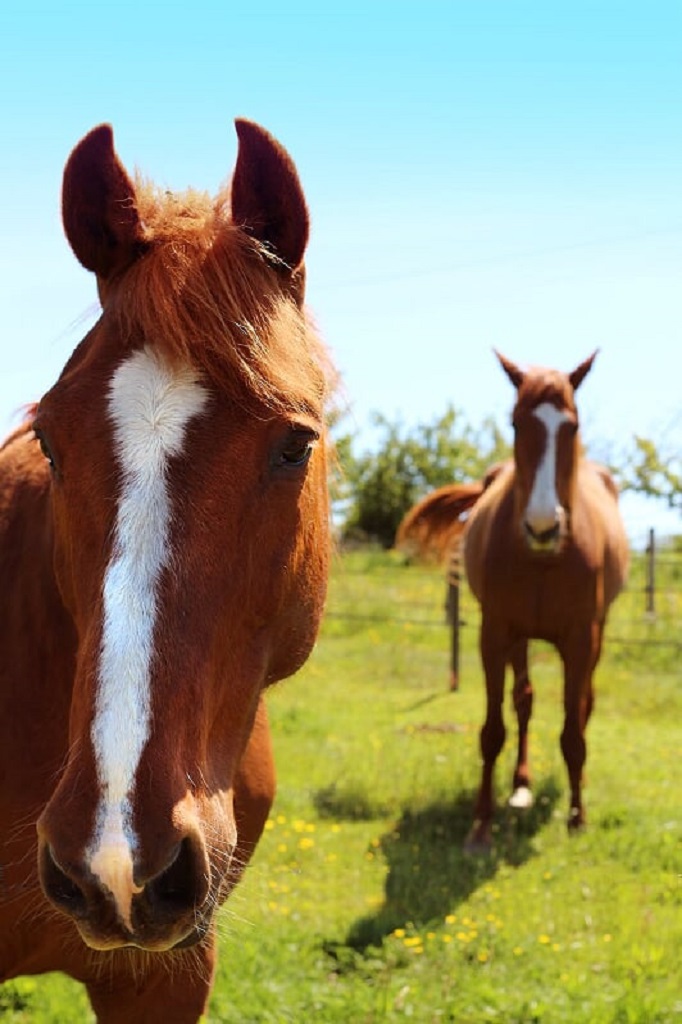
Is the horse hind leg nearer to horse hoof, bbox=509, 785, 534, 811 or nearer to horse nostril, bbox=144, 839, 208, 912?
horse hoof, bbox=509, 785, 534, 811

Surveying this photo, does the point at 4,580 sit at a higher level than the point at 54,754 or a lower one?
higher

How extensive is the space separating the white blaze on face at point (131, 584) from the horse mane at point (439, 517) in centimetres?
720

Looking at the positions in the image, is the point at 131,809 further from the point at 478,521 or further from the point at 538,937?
the point at 478,521

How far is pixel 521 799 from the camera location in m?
6.80

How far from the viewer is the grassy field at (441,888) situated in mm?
Result: 3910

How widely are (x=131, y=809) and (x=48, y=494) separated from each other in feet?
3.92

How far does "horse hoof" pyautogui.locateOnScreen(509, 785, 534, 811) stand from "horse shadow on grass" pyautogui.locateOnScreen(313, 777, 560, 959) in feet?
0.13

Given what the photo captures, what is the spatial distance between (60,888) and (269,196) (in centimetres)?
141

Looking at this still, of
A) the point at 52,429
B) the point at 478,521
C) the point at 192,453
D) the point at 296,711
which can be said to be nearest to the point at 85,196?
the point at 52,429

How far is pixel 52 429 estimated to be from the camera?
1859 millimetres

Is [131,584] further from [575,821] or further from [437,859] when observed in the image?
[575,821]

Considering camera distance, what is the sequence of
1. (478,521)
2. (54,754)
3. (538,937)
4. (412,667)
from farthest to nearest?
(412,667)
(478,521)
(538,937)
(54,754)

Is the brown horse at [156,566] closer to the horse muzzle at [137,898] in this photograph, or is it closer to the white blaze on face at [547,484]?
the horse muzzle at [137,898]

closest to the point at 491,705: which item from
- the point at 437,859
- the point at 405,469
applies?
the point at 437,859
